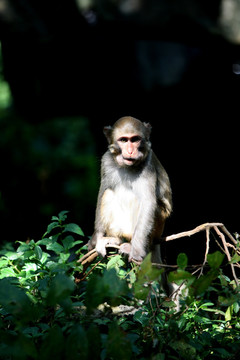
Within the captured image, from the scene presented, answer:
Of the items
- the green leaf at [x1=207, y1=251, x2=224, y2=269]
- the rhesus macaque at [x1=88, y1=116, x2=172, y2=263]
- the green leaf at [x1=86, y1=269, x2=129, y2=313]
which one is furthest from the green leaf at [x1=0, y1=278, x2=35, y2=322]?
the rhesus macaque at [x1=88, y1=116, x2=172, y2=263]

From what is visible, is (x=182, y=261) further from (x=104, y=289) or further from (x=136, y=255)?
(x=136, y=255)

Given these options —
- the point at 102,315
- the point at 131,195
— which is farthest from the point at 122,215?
the point at 102,315

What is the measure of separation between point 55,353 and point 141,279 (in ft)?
1.69

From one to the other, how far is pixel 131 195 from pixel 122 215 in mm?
205

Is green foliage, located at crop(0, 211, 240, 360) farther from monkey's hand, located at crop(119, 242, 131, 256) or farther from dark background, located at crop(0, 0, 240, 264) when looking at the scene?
dark background, located at crop(0, 0, 240, 264)

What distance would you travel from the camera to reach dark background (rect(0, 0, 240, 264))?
8.67 meters

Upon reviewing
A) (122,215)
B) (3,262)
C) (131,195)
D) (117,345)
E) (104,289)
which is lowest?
(117,345)

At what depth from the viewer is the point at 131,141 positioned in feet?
13.7

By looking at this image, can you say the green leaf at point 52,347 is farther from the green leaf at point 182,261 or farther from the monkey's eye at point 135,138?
the monkey's eye at point 135,138

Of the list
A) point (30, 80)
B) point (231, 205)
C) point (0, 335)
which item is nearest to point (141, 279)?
point (0, 335)

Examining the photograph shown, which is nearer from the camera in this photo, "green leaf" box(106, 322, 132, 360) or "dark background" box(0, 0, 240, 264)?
"green leaf" box(106, 322, 132, 360)

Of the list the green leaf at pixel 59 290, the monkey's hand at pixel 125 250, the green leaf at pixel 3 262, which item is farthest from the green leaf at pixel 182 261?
the monkey's hand at pixel 125 250

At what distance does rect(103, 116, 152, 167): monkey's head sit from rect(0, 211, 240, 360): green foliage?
2.98 feet

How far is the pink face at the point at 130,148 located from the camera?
4.13m
